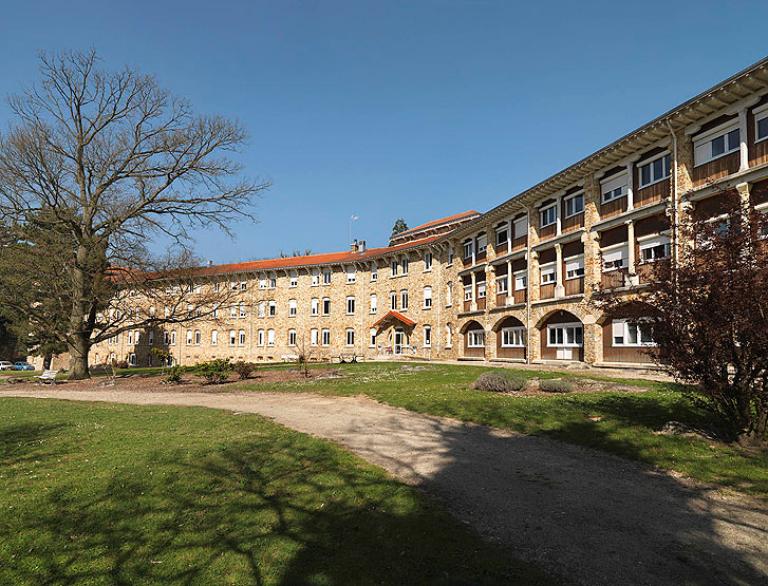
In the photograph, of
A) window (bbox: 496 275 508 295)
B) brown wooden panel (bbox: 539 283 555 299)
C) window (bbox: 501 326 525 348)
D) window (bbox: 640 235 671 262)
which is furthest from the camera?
window (bbox: 496 275 508 295)

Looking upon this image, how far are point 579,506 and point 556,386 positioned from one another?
34.8 ft

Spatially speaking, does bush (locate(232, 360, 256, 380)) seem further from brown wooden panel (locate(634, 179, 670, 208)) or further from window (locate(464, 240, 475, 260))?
window (locate(464, 240, 475, 260))

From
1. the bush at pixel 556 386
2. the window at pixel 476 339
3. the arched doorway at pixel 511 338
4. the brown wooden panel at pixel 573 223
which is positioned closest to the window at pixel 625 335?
the brown wooden panel at pixel 573 223

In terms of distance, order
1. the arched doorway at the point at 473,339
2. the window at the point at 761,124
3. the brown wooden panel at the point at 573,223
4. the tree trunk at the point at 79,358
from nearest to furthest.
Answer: the window at the point at 761,124 → the tree trunk at the point at 79,358 → the brown wooden panel at the point at 573,223 → the arched doorway at the point at 473,339

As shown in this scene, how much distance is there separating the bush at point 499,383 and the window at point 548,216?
58.2 feet

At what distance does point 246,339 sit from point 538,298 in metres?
34.9

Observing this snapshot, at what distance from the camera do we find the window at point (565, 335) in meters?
29.8

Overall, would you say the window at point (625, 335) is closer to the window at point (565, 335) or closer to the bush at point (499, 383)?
the window at point (565, 335)

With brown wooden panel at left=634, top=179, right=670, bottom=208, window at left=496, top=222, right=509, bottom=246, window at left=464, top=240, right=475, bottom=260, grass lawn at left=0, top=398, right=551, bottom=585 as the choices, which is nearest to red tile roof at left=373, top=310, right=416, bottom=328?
window at left=464, top=240, right=475, bottom=260

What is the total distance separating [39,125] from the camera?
2573 centimetres

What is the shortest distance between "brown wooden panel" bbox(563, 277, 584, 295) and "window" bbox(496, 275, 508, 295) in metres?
7.17

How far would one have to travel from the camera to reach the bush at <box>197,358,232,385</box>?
2306cm

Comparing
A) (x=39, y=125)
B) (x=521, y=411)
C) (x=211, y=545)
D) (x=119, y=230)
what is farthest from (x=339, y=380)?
(x=39, y=125)

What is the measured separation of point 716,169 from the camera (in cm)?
2084
